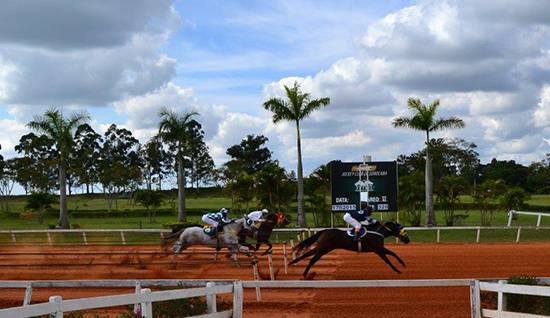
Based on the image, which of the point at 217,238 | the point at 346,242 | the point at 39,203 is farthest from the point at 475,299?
the point at 39,203

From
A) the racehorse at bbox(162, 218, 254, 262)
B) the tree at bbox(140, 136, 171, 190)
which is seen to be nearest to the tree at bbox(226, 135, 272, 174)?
the tree at bbox(140, 136, 171, 190)

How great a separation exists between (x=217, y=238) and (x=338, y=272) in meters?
3.32

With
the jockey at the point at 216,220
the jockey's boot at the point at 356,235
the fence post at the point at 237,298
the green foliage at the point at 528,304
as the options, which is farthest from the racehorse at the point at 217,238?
the green foliage at the point at 528,304

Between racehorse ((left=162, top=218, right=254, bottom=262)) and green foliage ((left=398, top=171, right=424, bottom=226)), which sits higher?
green foliage ((left=398, top=171, right=424, bottom=226))

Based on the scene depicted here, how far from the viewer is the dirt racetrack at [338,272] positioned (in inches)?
507

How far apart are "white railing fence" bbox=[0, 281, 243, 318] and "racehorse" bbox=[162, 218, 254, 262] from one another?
924cm

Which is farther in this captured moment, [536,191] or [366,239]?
[536,191]

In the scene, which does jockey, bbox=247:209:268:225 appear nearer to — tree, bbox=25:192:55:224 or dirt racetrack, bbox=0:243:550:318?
dirt racetrack, bbox=0:243:550:318

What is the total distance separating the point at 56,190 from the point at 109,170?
28.9 metres

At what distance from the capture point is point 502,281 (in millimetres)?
10023

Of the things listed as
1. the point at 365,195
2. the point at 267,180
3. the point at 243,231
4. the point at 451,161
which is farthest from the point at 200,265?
the point at 451,161

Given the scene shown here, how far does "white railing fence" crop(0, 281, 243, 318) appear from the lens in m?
6.47

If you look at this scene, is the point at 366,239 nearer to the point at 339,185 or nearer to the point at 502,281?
the point at 502,281

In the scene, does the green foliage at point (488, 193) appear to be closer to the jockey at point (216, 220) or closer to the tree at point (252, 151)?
the jockey at point (216, 220)
